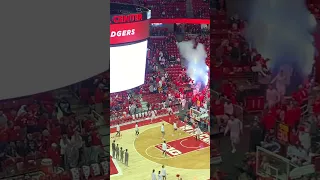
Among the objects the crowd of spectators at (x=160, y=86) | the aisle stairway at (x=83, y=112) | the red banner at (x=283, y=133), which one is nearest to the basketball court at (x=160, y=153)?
the crowd of spectators at (x=160, y=86)

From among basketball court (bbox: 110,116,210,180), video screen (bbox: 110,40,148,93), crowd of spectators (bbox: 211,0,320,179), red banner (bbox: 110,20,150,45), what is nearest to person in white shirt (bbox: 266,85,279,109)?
crowd of spectators (bbox: 211,0,320,179)

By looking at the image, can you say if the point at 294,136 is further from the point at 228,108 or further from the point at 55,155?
the point at 55,155

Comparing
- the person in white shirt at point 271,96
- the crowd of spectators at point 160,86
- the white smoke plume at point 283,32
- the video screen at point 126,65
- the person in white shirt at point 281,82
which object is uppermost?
the white smoke plume at point 283,32

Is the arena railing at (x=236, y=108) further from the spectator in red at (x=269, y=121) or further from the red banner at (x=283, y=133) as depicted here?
the red banner at (x=283, y=133)

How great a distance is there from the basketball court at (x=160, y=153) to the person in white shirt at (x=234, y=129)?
4.92m

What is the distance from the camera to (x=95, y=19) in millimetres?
4570

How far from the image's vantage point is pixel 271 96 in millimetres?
5039

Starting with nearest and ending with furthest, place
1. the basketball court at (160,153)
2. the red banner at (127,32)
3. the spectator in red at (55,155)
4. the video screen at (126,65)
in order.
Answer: the spectator in red at (55,155), the red banner at (127,32), the video screen at (126,65), the basketball court at (160,153)

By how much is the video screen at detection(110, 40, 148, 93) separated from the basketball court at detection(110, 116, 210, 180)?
5.97ft

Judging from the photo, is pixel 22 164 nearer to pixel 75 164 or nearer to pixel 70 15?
pixel 75 164

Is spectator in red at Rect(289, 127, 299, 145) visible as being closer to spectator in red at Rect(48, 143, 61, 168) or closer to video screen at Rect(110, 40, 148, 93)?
spectator in red at Rect(48, 143, 61, 168)

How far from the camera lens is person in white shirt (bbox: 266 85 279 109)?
16.4 ft

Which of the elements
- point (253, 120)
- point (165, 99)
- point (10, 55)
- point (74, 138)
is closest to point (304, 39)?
point (253, 120)

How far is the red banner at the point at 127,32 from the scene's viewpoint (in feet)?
30.2
